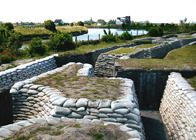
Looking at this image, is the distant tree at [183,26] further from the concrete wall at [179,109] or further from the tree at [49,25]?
the concrete wall at [179,109]

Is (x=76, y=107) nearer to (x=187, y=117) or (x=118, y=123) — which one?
(x=118, y=123)

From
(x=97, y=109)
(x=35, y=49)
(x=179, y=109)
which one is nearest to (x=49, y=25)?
(x=35, y=49)

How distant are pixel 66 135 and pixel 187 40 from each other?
67.9 ft

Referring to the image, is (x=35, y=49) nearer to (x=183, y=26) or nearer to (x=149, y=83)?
(x=149, y=83)

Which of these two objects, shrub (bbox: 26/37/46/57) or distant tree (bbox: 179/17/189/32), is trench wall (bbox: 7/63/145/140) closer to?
shrub (bbox: 26/37/46/57)

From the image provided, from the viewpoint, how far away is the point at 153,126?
20.7 ft

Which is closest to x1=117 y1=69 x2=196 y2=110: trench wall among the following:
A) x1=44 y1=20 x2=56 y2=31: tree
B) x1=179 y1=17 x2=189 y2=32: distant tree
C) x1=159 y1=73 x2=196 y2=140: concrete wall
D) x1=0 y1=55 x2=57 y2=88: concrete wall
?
x1=159 y1=73 x2=196 y2=140: concrete wall

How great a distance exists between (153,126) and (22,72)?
5304mm

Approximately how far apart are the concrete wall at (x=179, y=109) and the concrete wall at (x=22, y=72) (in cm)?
554

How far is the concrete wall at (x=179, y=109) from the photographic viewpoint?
4.65 m

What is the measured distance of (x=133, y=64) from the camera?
822cm

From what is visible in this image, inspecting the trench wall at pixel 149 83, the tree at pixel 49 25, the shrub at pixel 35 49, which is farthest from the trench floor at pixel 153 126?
the tree at pixel 49 25

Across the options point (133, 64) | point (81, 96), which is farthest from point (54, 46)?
point (81, 96)

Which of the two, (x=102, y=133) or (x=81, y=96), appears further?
(x=81, y=96)
